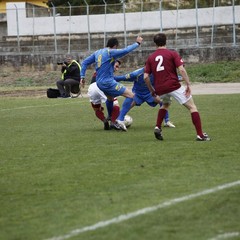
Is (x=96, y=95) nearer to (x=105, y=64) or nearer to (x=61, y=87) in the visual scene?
(x=105, y=64)

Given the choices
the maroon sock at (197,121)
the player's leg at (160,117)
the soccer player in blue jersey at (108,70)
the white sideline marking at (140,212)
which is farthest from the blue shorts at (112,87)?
the white sideline marking at (140,212)

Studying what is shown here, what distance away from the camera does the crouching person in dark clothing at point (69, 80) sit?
3338 centimetres

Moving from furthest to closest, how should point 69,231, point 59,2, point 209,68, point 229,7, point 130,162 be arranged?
point 59,2
point 229,7
point 209,68
point 130,162
point 69,231

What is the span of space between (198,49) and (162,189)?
112 ft

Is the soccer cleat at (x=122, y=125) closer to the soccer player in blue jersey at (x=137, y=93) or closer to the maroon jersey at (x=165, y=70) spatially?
the soccer player in blue jersey at (x=137, y=93)

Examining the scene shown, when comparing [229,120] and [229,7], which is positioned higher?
[229,7]

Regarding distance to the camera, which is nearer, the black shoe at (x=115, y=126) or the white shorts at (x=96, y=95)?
the black shoe at (x=115, y=126)

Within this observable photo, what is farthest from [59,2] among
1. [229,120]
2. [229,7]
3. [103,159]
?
[103,159]

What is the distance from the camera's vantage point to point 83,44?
4825cm

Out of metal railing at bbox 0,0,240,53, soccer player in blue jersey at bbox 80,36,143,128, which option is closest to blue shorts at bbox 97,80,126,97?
soccer player in blue jersey at bbox 80,36,143,128

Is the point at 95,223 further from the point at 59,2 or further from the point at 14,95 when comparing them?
the point at 59,2

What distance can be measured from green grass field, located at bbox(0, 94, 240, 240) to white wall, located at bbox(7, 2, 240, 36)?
26971 millimetres

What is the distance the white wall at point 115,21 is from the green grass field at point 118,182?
26971 mm

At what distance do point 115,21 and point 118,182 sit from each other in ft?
124
